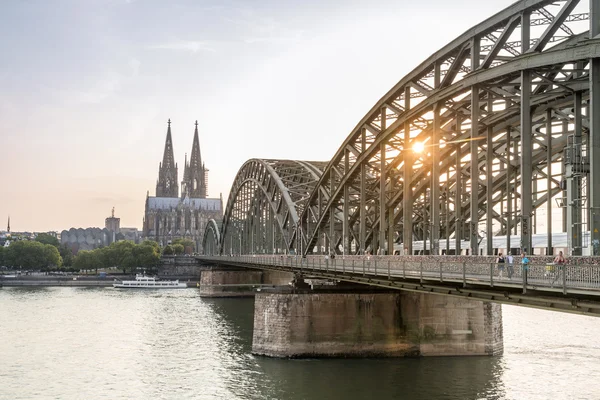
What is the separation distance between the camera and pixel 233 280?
121938 mm

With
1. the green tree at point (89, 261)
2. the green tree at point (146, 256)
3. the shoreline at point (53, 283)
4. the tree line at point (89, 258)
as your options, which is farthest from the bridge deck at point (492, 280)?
the green tree at point (89, 261)

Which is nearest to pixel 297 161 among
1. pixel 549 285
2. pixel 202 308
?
pixel 202 308

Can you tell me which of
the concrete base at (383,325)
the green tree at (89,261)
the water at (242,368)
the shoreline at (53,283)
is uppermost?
the green tree at (89,261)

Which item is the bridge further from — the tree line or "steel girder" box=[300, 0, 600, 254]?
the tree line

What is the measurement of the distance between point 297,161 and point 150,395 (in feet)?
209

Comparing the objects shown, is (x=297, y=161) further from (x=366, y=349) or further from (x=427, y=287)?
(x=427, y=287)

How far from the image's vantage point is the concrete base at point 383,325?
165 ft

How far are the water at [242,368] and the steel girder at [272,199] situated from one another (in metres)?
20.7

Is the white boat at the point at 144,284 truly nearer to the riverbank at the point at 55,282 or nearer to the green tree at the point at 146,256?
the riverbank at the point at 55,282

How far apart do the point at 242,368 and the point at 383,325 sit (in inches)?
389

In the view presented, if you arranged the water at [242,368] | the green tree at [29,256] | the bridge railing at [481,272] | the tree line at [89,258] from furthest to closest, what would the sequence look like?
the green tree at [29,256] → the tree line at [89,258] → the water at [242,368] → the bridge railing at [481,272]

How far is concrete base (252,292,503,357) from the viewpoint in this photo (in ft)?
165

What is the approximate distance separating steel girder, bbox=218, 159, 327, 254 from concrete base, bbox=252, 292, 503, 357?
98.0 feet

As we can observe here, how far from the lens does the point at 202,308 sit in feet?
319
